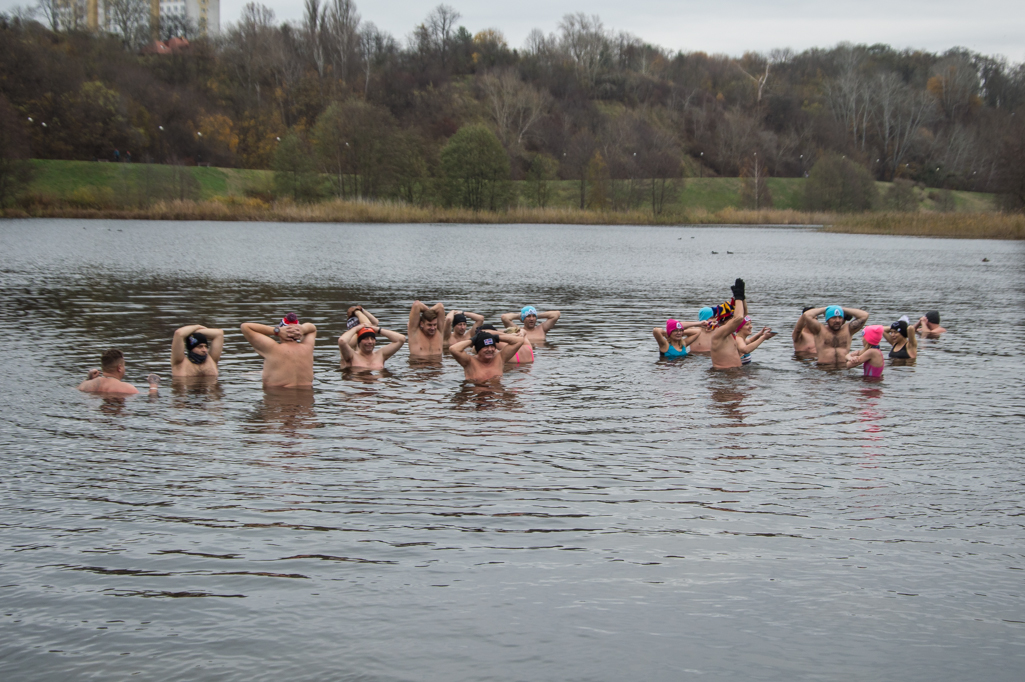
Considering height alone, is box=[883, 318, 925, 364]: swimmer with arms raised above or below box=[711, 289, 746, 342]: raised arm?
below

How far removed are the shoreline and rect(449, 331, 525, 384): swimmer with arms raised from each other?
2100 inches

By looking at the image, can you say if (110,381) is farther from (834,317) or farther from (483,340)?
(834,317)

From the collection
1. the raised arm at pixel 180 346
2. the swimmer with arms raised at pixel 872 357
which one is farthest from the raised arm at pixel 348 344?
the swimmer with arms raised at pixel 872 357

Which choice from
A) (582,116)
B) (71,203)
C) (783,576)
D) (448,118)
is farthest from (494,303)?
(582,116)

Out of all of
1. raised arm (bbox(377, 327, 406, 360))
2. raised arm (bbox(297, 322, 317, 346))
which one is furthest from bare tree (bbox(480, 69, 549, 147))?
raised arm (bbox(297, 322, 317, 346))

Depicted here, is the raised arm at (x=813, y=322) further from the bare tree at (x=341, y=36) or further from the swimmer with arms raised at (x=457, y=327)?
the bare tree at (x=341, y=36)

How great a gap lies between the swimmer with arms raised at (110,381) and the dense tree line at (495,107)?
67.1m

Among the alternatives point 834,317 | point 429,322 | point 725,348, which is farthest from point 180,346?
point 834,317

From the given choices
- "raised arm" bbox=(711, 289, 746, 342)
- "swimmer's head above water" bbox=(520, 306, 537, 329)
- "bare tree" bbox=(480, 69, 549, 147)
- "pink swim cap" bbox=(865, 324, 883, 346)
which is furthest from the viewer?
"bare tree" bbox=(480, 69, 549, 147)

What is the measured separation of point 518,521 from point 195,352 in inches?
305

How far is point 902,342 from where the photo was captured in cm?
1706

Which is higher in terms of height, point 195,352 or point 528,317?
point 528,317

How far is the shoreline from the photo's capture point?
197 ft

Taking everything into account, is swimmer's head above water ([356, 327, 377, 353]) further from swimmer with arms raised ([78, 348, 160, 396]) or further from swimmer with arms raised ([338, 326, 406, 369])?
swimmer with arms raised ([78, 348, 160, 396])
